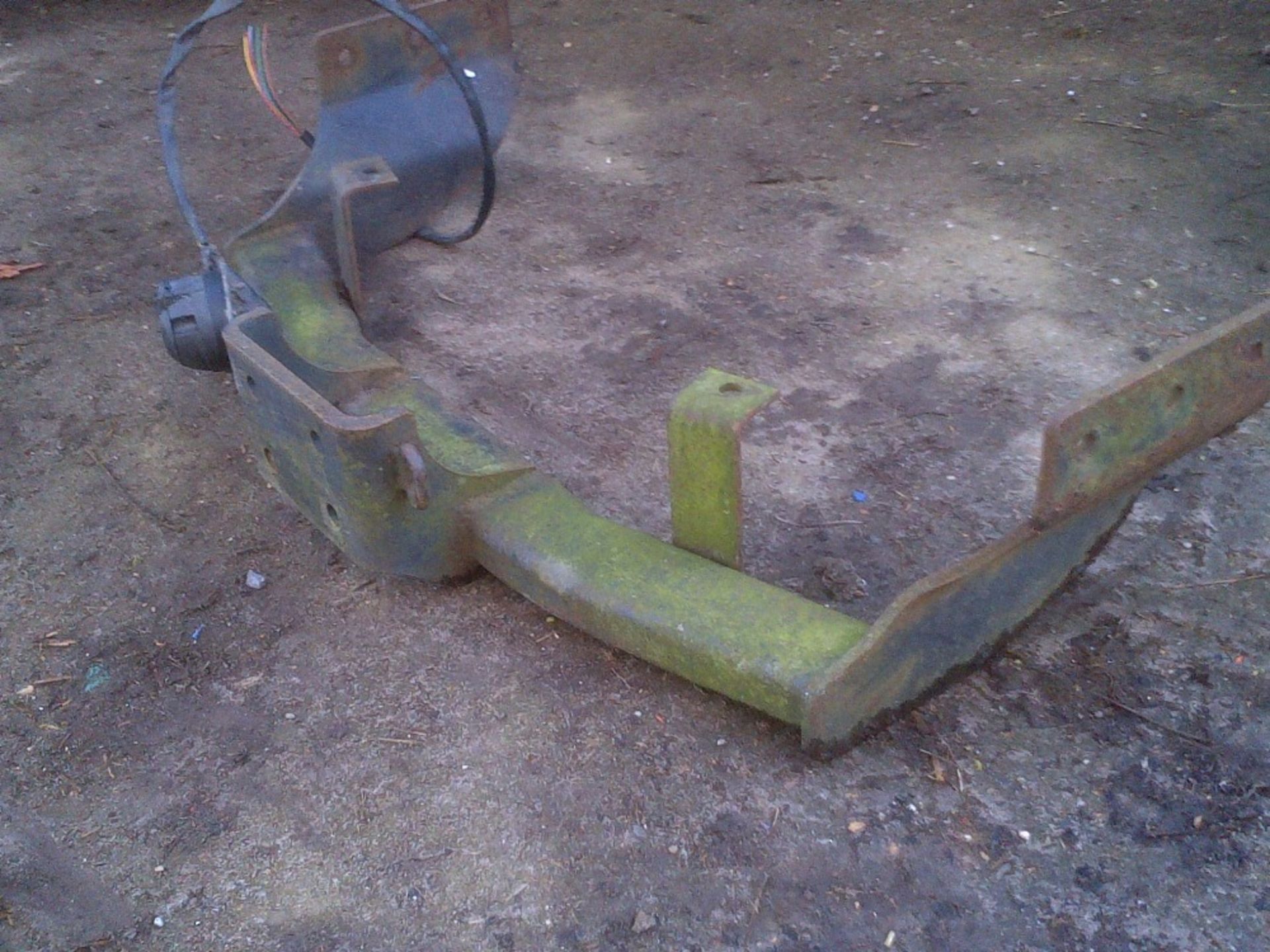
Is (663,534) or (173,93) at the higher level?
(173,93)

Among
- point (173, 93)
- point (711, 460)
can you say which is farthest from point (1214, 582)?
point (173, 93)

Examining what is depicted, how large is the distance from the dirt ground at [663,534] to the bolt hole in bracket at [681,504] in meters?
0.15

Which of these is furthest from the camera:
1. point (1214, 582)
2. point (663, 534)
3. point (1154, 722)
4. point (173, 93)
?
point (173, 93)

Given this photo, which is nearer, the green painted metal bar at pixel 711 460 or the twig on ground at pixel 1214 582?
the green painted metal bar at pixel 711 460

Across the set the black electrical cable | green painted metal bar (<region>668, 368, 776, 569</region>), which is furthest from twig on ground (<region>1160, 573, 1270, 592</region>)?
the black electrical cable

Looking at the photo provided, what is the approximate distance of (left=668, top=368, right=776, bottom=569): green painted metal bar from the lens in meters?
1.99

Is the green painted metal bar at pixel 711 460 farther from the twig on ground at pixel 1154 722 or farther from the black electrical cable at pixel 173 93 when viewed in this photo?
the black electrical cable at pixel 173 93

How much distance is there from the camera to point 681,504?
2125 millimetres

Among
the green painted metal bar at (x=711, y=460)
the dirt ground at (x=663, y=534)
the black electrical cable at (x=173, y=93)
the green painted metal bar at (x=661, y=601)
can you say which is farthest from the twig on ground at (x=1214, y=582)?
the black electrical cable at (x=173, y=93)

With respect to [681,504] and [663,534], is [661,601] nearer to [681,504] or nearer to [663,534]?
[681,504]

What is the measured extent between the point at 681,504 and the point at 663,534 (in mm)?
390

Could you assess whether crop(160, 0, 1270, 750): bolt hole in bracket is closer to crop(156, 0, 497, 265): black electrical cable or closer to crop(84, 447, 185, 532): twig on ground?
crop(156, 0, 497, 265): black electrical cable

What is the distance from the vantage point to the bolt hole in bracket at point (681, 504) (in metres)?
1.86

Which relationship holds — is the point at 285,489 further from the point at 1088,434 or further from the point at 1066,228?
the point at 1066,228
